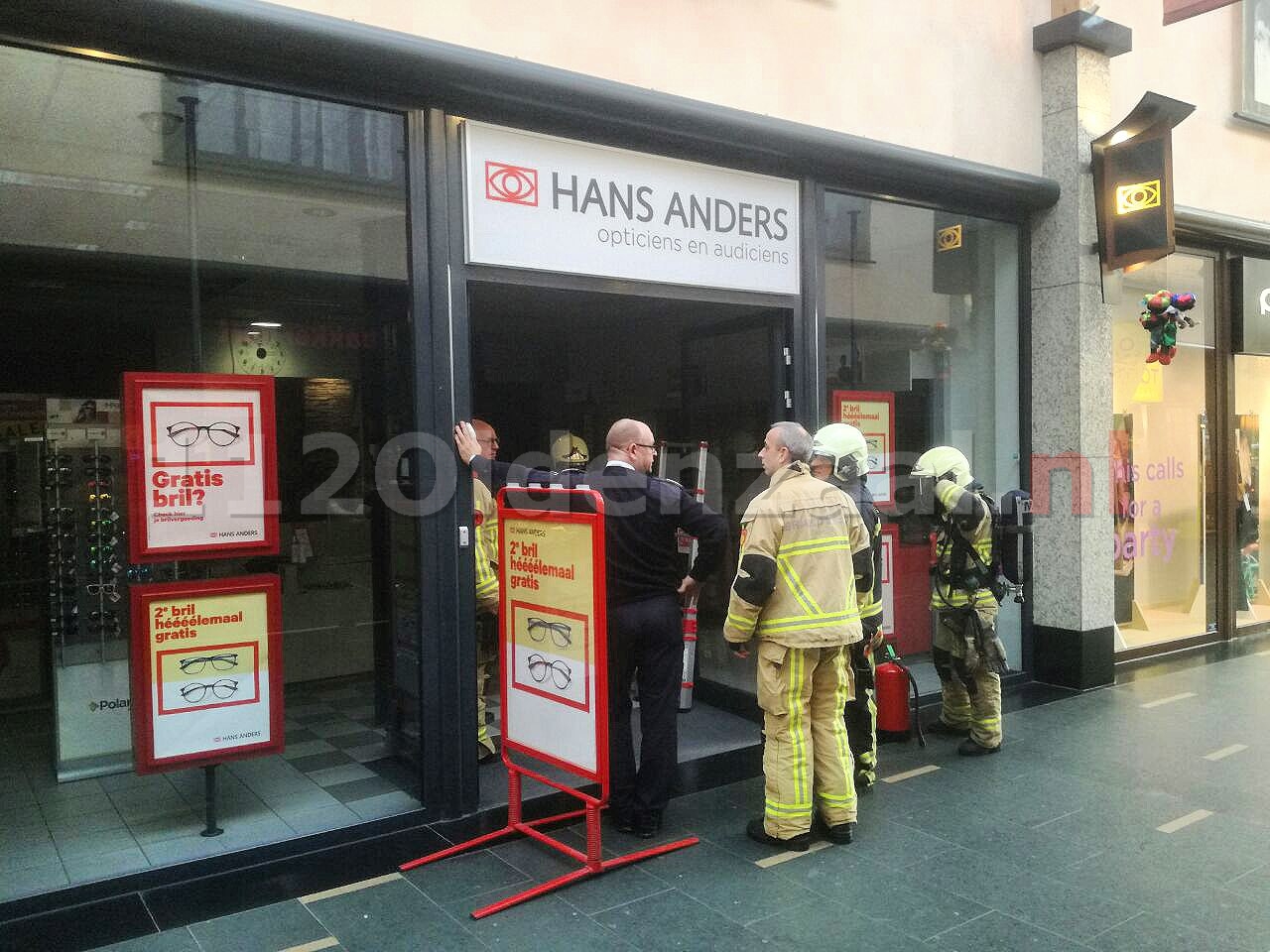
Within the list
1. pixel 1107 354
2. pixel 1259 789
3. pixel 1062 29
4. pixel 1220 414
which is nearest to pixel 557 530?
pixel 1259 789

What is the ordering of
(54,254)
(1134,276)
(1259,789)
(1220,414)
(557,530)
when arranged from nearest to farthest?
(557,530), (1259,789), (54,254), (1134,276), (1220,414)

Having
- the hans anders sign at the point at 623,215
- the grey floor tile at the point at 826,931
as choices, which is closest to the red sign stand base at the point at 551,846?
the grey floor tile at the point at 826,931

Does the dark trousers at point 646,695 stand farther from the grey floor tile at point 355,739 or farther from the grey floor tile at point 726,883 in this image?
the grey floor tile at point 355,739

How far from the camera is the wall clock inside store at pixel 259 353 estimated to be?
7509 millimetres

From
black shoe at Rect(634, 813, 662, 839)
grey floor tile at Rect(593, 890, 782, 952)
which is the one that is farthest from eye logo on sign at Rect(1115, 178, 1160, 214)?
grey floor tile at Rect(593, 890, 782, 952)

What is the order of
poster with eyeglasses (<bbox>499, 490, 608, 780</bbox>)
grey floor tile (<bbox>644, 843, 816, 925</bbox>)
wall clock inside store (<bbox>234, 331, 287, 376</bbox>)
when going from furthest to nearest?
wall clock inside store (<bbox>234, 331, 287, 376</bbox>) → poster with eyeglasses (<bbox>499, 490, 608, 780</bbox>) → grey floor tile (<bbox>644, 843, 816, 925</bbox>)

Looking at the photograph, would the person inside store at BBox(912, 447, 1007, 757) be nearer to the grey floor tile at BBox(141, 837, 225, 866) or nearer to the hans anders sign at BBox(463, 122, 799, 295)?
the hans anders sign at BBox(463, 122, 799, 295)

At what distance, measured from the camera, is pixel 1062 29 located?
7.07 m

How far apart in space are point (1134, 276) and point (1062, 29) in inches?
84.3

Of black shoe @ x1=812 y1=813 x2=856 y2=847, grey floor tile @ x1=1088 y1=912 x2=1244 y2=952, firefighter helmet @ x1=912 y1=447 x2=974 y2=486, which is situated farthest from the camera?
firefighter helmet @ x1=912 y1=447 x2=974 y2=486

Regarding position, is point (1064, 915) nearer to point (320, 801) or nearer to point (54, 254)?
point (320, 801)

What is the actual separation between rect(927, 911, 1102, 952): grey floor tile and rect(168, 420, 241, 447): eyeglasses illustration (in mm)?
3583

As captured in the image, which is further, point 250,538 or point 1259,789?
point 1259,789

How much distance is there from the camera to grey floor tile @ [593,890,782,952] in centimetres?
347
